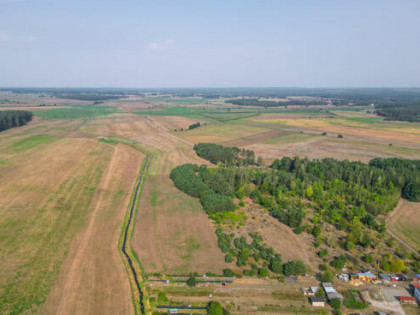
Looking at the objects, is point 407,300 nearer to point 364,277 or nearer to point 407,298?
point 407,298

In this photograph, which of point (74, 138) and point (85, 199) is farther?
point (74, 138)

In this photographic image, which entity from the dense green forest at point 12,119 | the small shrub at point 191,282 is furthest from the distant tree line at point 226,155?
the dense green forest at point 12,119

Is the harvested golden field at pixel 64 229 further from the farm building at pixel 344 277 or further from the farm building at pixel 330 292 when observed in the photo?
the farm building at pixel 344 277

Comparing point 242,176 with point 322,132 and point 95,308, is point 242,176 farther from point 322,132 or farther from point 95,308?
point 322,132

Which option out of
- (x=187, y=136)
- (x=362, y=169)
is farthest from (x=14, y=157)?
(x=362, y=169)

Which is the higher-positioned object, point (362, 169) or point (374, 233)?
point (362, 169)

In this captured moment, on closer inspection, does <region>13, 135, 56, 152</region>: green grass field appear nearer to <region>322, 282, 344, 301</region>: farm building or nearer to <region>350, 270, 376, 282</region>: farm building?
<region>322, 282, 344, 301</region>: farm building

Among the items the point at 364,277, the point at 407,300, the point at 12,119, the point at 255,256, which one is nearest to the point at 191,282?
the point at 255,256
